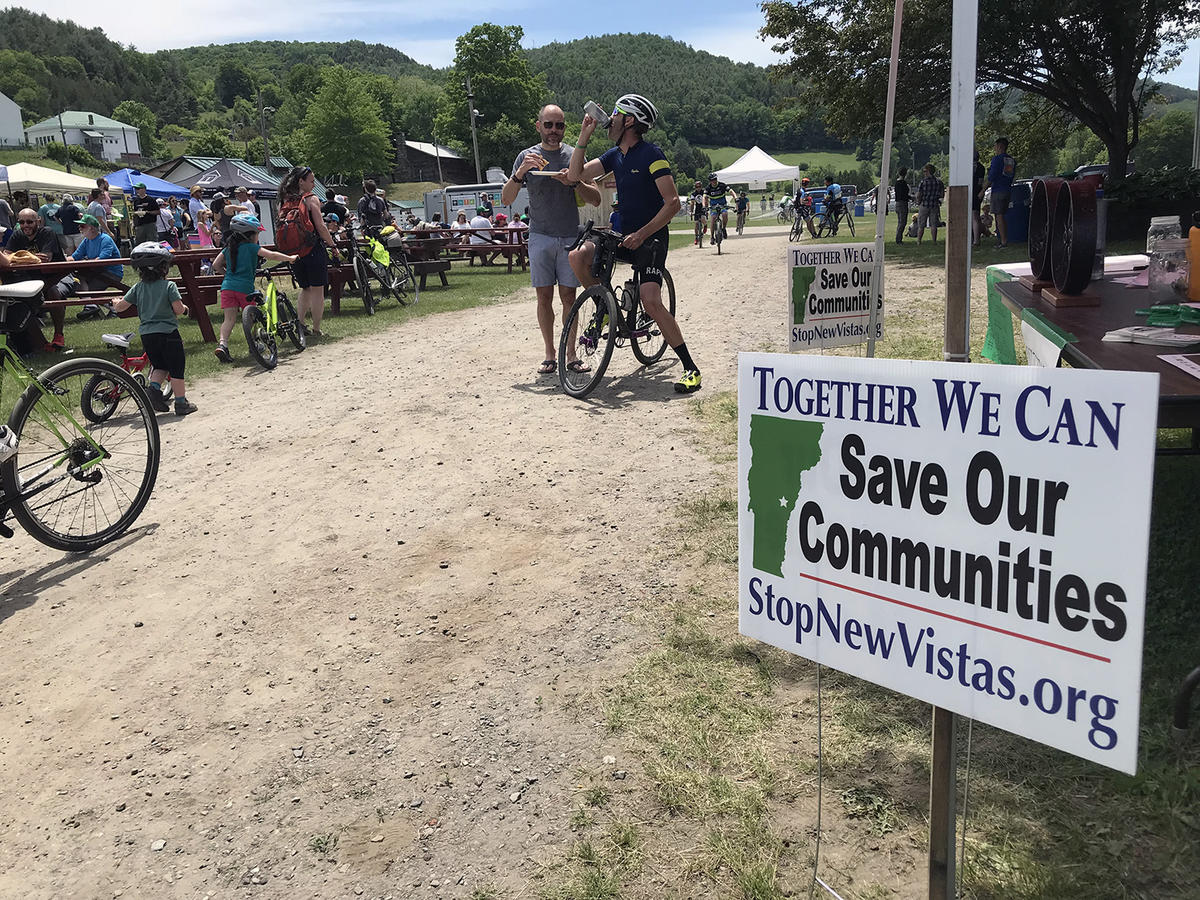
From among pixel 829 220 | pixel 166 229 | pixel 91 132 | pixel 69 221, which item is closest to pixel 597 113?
pixel 69 221

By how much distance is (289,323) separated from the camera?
9938mm

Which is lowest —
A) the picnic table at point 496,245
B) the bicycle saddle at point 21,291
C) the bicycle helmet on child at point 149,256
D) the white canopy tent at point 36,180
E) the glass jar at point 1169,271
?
the glass jar at point 1169,271

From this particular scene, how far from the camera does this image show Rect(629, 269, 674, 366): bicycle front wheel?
7461 millimetres

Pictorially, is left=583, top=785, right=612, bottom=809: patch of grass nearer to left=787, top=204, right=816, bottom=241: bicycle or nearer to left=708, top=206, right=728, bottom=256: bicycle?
left=708, top=206, right=728, bottom=256: bicycle

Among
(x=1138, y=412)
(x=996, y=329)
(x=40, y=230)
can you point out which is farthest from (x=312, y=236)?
(x=1138, y=412)

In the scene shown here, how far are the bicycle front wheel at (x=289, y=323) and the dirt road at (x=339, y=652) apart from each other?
3.47m

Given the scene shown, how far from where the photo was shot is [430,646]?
3.36 metres

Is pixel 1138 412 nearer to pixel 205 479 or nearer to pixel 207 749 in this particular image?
pixel 207 749

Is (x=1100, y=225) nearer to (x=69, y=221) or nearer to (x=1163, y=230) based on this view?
(x=1163, y=230)

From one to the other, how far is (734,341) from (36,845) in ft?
24.0

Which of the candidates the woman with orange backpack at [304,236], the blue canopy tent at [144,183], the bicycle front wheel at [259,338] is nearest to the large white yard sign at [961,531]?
the bicycle front wheel at [259,338]

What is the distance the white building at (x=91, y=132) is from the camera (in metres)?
152

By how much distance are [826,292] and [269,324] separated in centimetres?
646

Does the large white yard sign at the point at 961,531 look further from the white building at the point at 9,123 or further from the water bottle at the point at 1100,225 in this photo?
the white building at the point at 9,123
